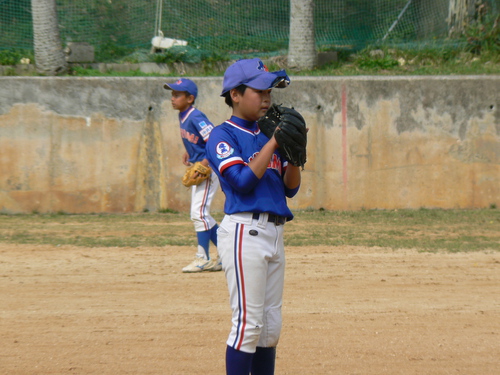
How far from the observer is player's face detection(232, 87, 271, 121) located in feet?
11.3

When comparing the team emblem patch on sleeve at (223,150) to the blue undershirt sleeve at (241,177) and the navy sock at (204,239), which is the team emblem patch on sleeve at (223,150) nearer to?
the blue undershirt sleeve at (241,177)

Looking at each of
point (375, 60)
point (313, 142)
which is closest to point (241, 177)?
point (313, 142)

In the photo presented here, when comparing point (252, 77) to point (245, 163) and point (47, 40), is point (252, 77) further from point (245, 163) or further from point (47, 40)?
point (47, 40)

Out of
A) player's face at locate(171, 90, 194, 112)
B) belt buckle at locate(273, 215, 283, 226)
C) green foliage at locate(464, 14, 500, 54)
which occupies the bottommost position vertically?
belt buckle at locate(273, 215, 283, 226)

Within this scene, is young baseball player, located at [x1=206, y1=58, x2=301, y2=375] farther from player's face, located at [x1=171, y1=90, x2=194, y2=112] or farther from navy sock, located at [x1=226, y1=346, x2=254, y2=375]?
player's face, located at [x1=171, y1=90, x2=194, y2=112]

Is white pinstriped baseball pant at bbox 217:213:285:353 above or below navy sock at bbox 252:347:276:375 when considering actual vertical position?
above

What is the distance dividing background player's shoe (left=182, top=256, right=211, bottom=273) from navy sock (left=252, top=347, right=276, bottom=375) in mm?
3541

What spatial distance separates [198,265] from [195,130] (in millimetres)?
1445

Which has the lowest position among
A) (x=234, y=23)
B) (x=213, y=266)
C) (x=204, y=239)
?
(x=213, y=266)

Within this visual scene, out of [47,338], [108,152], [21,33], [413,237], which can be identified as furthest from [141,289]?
[21,33]

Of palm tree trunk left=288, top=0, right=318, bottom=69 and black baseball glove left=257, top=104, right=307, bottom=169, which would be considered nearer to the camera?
black baseball glove left=257, top=104, right=307, bottom=169

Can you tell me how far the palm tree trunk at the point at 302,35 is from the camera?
13.5m

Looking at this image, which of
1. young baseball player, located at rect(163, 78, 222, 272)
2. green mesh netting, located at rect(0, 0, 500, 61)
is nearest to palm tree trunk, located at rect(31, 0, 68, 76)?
green mesh netting, located at rect(0, 0, 500, 61)

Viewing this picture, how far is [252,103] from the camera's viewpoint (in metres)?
3.46
